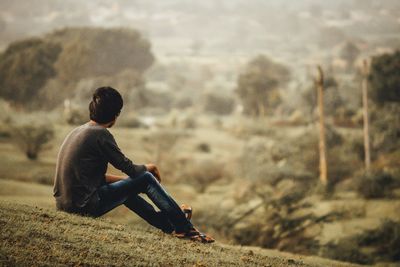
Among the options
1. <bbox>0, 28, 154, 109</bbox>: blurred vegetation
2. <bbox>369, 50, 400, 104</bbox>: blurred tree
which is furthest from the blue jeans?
<bbox>0, 28, 154, 109</bbox>: blurred vegetation

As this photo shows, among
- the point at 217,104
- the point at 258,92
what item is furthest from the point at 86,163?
the point at 217,104

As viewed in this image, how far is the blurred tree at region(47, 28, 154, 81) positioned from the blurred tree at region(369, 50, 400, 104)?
3609 centimetres

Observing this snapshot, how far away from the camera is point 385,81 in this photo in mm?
54562

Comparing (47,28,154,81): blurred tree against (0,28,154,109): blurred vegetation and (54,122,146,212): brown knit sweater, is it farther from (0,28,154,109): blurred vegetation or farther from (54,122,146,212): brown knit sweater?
(54,122,146,212): brown knit sweater

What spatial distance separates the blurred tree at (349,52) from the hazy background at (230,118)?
1.05 ft

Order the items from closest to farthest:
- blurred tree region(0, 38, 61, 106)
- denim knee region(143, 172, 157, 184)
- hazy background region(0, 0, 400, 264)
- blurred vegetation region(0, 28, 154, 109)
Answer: denim knee region(143, 172, 157, 184) → hazy background region(0, 0, 400, 264) → blurred tree region(0, 38, 61, 106) → blurred vegetation region(0, 28, 154, 109)

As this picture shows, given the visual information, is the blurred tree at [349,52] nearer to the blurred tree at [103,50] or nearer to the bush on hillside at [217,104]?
the bush on hillside at [217,104]

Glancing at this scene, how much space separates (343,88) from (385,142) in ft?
102

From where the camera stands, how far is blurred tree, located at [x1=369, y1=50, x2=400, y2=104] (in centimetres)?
5450

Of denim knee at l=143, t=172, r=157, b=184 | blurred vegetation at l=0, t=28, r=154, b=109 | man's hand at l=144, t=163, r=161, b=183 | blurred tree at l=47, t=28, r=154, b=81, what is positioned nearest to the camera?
denim knee at l=143, t=172, r=157, b=184

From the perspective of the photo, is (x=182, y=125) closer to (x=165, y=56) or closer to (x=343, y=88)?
(x=343, y=88)

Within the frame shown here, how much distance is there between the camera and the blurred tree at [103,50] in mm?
71500

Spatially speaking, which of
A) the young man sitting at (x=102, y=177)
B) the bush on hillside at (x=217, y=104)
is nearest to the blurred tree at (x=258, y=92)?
the bush on hillside at (x=217, y=104)

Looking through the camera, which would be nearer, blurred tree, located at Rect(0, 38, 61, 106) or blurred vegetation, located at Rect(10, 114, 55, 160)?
blurred vegetation, located at Rect(10, 114, 55, 160)
